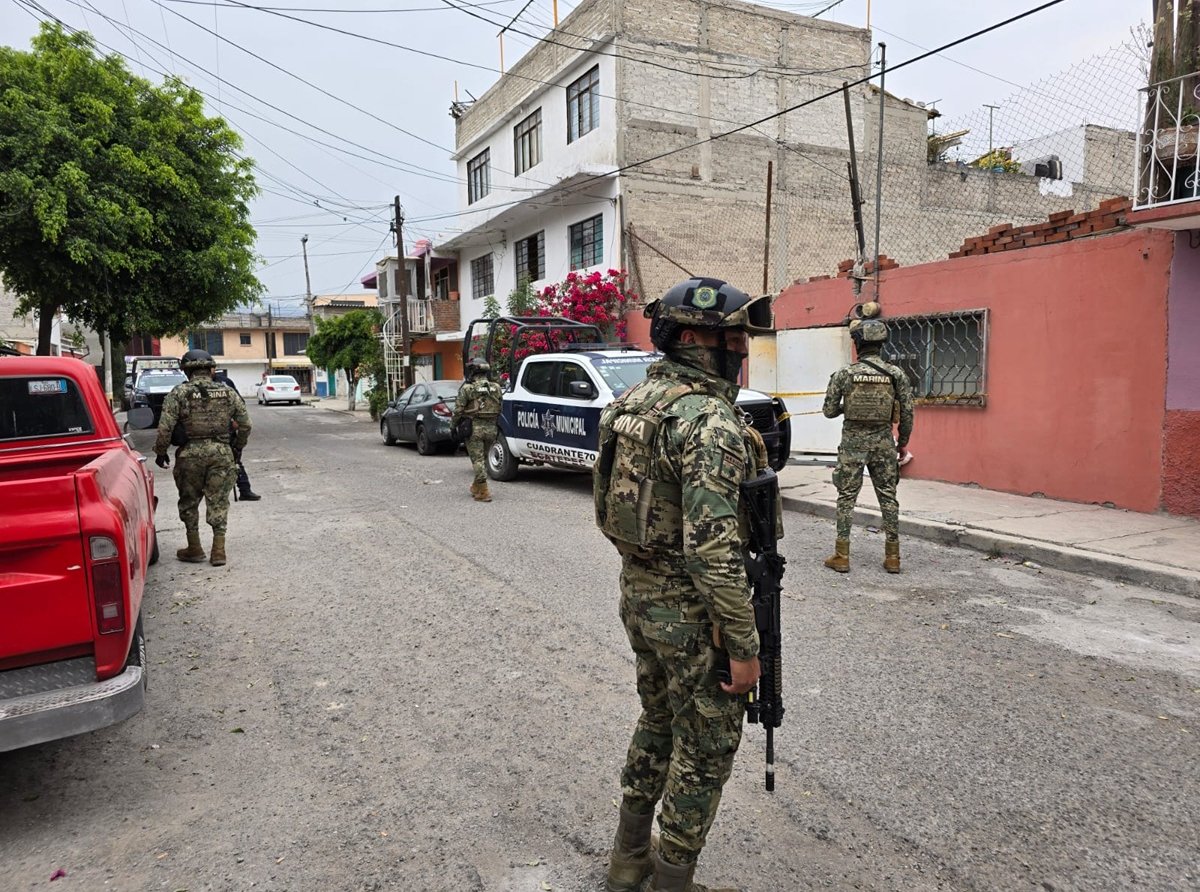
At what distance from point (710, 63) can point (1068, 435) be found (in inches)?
508

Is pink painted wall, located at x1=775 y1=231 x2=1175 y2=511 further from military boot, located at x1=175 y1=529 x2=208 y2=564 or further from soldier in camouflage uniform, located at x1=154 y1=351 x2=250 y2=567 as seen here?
military boot, located at x1=175 y1=529 x2=208 y2=564

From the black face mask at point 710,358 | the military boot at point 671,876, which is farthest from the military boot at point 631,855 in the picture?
the black face mask at point 710,358


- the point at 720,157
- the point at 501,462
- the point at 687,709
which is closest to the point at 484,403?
the point at 501,462

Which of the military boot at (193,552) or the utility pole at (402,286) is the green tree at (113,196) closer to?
the utility pole at (402,286)

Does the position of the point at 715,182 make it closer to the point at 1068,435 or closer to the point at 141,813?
the point at 1068,435

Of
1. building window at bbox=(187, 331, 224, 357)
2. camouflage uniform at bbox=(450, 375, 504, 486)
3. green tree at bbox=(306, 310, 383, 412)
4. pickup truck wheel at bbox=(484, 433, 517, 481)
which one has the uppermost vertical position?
building window at bbox=(187, 331, 224, 357)

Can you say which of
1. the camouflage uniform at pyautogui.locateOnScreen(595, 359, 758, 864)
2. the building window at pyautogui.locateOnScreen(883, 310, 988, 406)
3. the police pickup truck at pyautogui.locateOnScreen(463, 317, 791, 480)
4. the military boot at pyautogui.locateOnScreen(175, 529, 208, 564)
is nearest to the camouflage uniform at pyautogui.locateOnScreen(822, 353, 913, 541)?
the police pickup truck at pyautogui.locateOnScreen(463, 317, 791, 480)

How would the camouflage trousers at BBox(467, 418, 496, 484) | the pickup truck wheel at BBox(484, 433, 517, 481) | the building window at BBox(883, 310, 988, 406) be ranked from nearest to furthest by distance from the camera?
the building window at BBox(883, 310, 988, 406)
the camouflage trousers at BBox(467, 418, 496, 484)
the pickup truck wheel at BBox(484, 433, 517, 481)

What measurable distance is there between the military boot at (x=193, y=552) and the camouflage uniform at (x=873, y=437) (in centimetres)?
524

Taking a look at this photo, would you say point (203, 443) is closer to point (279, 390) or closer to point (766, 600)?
point (766, 600)

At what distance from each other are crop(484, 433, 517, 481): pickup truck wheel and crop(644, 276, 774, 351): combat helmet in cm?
883

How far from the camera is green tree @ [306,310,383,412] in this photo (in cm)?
3186

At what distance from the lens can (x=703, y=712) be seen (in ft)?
7.09

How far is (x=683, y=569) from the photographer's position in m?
2.23
